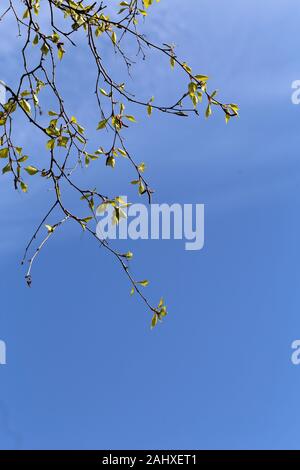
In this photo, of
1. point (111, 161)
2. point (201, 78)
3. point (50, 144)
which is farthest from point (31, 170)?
point (201, 78)

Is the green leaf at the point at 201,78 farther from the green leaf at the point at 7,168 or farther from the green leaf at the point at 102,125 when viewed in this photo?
the green leaf at the point at 7,168

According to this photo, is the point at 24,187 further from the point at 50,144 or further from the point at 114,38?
the point at 114,38

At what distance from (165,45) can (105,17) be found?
2.36 feet

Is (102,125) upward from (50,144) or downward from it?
upward

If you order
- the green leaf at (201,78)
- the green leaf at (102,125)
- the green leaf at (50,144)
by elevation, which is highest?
the green leaf at (201,78)

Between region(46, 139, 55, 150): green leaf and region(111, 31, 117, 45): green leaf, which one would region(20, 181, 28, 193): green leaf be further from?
region(111, 31, 117, 45): green leaf

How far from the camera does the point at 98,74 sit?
5215 millimetres

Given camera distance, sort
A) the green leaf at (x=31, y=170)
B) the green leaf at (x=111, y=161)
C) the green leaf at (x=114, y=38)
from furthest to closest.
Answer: the green leaf at (x=114, y=38) < the green leaf at (x=111, y=161) < the green leaf at (x=31, y=170)

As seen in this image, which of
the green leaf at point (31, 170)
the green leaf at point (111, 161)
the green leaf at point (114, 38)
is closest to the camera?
the green leaf at point (31, 170)

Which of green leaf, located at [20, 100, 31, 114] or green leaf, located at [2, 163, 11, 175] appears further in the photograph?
green leaf, located at [2, 163, 11, 175]

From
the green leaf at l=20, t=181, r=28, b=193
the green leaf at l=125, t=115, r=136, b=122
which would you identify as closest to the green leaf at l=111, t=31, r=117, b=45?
the green leaf at l=125, t=115, r=136, b=122

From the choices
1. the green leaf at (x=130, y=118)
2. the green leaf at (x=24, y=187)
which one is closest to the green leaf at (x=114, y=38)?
the green leaf at (x=130, y=118)
